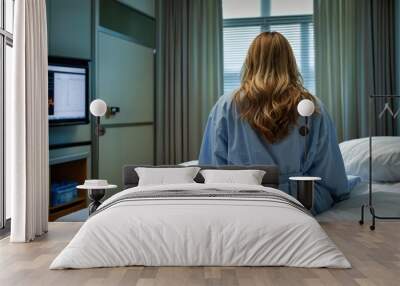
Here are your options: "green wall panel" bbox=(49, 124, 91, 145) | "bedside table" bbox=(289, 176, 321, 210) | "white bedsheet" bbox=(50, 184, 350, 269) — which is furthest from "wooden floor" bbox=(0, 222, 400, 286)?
"green wall panel" bbox=(49, 124, 91, 145)

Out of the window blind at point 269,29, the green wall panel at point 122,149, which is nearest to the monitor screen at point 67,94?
the green wall panel at point 122,149

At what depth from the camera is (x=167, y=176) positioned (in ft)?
12.8

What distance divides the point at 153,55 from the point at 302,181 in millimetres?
3475

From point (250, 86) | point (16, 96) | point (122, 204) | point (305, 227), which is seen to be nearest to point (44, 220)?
point (16, 96)

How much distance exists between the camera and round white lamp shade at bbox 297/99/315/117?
3764mm

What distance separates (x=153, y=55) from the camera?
22.5 ft

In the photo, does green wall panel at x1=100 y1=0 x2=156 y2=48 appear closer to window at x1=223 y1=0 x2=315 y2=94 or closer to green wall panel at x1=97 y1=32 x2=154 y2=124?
green wall panel at x1=97 y1=32 x2=154 y2=124

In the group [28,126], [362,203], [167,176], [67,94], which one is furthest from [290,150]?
[67,94]

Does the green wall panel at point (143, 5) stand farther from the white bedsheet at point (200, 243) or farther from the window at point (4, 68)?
the white bedsheet at point (200, 243)

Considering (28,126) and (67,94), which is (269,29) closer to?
(67,94)

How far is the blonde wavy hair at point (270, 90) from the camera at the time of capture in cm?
395

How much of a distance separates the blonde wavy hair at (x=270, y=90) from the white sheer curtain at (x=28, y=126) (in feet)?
4.33

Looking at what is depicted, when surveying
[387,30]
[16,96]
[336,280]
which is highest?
[387,30]

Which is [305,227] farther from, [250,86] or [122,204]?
[250,86]
